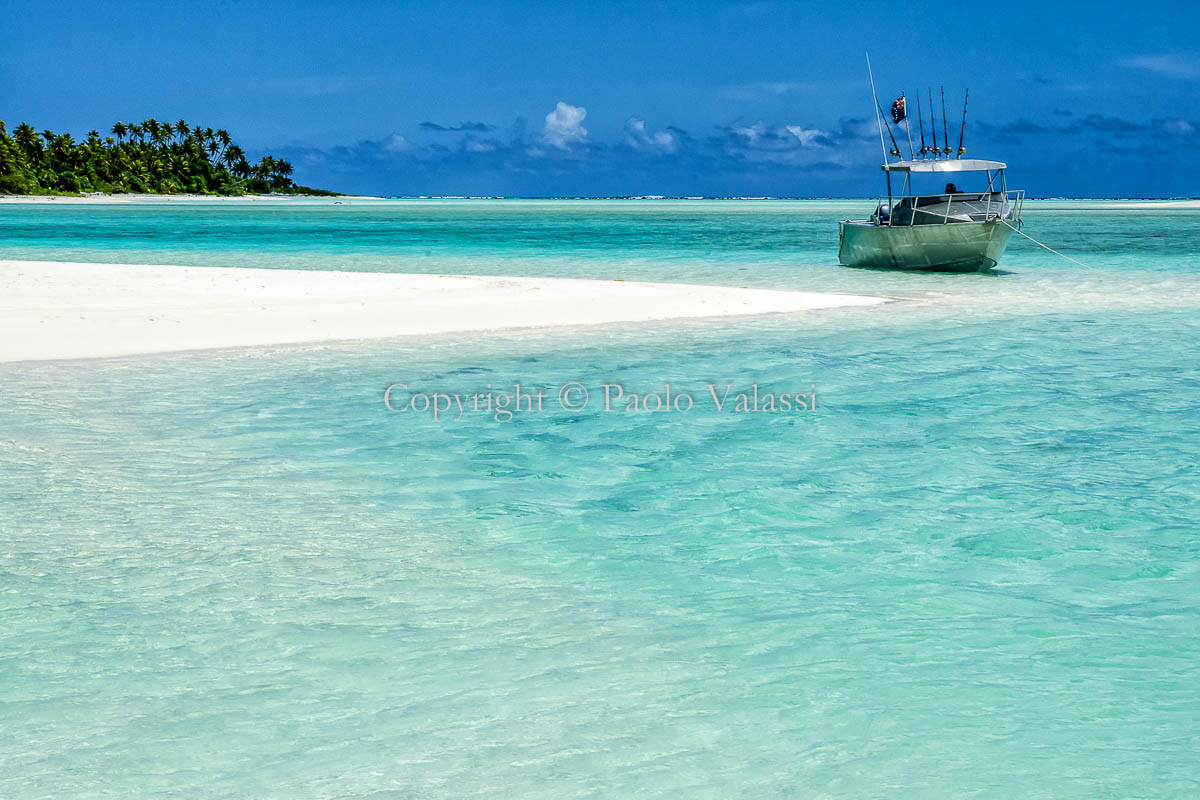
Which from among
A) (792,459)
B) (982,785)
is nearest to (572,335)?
(792,459)

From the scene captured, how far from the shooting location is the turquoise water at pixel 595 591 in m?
3.72

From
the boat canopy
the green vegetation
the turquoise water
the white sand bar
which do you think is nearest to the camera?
the turquoise water

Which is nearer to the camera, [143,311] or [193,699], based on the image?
[193,699]

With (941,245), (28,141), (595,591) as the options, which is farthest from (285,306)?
(28,141)

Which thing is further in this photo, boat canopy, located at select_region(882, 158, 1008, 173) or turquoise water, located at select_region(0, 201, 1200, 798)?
boat canopy, located at select_region(882, 158, 1008, 173)

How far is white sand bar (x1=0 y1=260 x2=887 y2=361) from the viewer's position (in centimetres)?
1390

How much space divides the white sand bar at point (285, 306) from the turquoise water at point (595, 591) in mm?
2444

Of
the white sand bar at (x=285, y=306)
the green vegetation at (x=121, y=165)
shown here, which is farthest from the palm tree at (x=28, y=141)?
the white sand bar at (x=285, y=306)

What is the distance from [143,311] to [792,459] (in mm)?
11349

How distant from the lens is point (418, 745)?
12.3 ft

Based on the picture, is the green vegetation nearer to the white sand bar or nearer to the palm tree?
the palm tree

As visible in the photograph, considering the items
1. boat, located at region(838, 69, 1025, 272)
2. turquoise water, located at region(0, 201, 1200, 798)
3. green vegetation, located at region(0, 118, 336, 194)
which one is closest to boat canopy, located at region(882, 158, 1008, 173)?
boat, located at region(838, 69, 1025, 272)

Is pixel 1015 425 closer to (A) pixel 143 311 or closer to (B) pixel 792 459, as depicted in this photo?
(B) pixel 792 459

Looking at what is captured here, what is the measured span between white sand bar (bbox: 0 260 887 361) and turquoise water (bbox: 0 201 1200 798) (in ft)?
8.02
